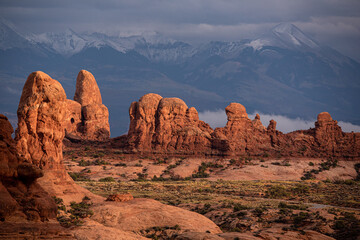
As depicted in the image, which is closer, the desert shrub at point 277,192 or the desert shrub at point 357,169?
the desert shrub at point 277,192

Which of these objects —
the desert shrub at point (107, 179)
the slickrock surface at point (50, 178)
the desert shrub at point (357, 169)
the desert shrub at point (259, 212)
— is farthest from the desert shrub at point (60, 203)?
the desert shrub at point (357, 169)

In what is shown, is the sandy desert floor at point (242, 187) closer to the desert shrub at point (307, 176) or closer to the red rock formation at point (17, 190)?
the desert shrub at point (307, 176)

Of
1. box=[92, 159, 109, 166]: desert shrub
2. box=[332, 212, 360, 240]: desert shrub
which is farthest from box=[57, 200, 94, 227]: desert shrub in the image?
box=[92, 159, 109, 166]: desert shrub

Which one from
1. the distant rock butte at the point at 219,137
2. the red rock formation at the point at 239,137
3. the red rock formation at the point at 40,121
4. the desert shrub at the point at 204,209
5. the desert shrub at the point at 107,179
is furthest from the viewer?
the distant rock butte at the point at 219,137

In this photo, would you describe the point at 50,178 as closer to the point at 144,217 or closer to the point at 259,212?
the point at 144,217

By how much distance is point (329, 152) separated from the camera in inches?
3415

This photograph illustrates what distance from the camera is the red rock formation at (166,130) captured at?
3349 inches

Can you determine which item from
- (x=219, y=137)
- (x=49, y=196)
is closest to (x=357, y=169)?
(x=219, y=137)

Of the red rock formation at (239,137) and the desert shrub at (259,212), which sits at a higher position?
the red rock formation at (239,137)

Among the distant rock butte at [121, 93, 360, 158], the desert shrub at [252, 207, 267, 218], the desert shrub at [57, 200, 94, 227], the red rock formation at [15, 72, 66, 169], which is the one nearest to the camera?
the desert shrub at [57, 200, 94, 227]

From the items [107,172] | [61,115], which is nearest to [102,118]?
[107,172]

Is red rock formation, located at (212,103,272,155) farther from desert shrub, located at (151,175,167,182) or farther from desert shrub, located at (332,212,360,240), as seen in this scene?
desert shrub, located at (332,212,360,240)

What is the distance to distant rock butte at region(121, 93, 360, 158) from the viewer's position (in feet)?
279

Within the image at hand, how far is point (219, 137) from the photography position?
84.9 metres
